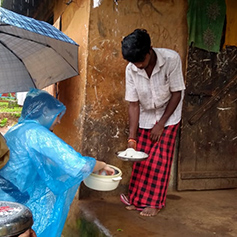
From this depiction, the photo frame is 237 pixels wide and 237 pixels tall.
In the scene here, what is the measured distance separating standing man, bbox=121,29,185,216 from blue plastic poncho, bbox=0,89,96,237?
92cm

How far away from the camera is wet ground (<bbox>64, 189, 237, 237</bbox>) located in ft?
9.09

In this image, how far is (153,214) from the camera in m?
3.13

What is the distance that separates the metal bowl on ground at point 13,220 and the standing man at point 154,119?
179cm

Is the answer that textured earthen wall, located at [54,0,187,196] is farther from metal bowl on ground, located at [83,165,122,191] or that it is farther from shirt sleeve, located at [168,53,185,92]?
metal bowl on ground, located at [83,165,122,191]

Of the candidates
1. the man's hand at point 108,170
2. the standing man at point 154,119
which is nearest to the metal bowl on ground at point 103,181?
the man's hand at point 108,170

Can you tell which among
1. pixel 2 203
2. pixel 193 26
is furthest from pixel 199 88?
pixel 2 203

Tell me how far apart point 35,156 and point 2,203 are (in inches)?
33.9

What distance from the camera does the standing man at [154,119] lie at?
2.98 meters

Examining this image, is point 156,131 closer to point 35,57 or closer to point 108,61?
point 108,61

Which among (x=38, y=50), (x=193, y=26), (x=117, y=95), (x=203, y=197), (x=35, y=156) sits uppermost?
(x=193, y=26)

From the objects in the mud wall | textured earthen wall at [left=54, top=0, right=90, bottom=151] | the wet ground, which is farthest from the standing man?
textured earthen wall at [left=54, top=0, right=90, bottom=151]

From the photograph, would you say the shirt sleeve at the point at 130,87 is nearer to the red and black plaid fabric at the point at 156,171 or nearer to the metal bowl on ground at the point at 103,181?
the red and black plaid fabric at the point at 156,171

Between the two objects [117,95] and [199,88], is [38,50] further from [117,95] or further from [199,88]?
[199,88]

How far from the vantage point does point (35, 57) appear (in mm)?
3246
